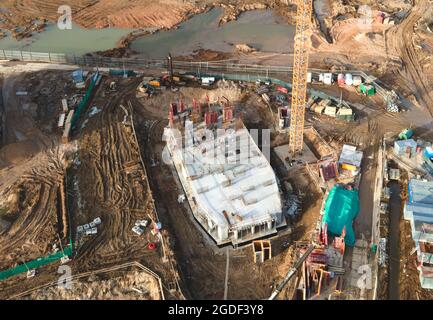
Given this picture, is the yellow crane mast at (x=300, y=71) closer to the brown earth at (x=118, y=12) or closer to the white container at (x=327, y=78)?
the white container at (x=327, y=78)

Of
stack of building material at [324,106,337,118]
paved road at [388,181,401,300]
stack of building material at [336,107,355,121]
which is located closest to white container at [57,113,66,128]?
stack of building material at [324,106,337,118]

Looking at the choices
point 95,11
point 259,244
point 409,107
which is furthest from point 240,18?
point 259,244

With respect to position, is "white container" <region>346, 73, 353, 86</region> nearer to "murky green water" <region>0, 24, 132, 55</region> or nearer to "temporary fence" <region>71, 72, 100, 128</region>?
"temporary fence" <region>71, 72, 100, 128</region>

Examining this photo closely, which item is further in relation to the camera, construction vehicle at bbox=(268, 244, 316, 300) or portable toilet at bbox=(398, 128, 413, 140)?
portable toilet at bbox=(398, 128, 413, 140)

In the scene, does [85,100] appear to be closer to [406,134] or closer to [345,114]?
[345,114]

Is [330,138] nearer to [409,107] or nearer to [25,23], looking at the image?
[409,107]

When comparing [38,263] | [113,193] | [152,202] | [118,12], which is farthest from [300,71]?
[118,12]

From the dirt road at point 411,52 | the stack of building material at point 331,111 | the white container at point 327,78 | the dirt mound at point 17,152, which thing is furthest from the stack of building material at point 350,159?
the dirt mound at point 17,152
